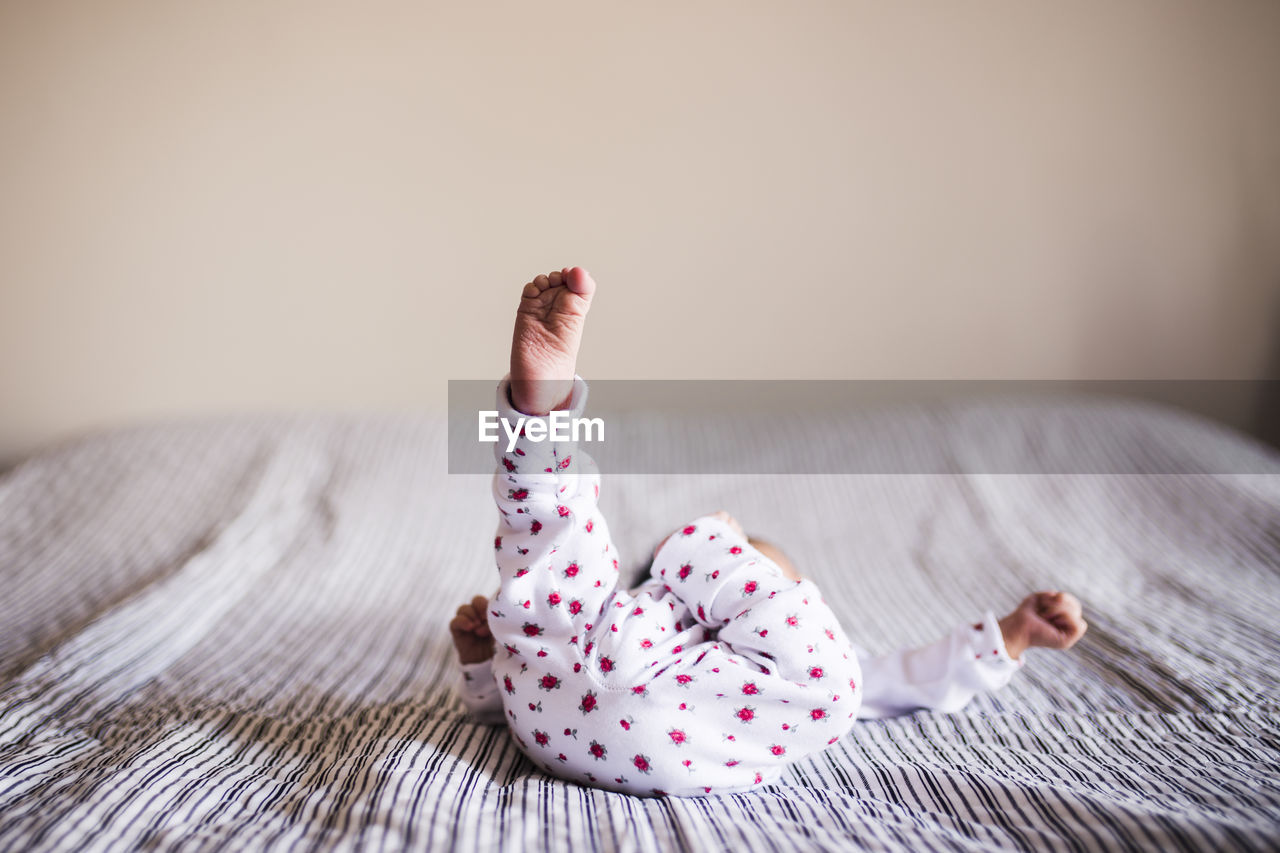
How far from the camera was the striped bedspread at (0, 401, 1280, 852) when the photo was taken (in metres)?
0.68

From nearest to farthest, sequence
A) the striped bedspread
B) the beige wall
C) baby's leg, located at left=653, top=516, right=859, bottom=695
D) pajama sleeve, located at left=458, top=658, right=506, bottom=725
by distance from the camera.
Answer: the striped bedspread, baby's leg, located at left=653, top=516, right=859, bottom=695, pajama sleeve, located at left=458, top=658, right=506, bottom=725, the beige wall

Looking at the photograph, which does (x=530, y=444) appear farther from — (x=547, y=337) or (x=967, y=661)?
(x=967, y=661)

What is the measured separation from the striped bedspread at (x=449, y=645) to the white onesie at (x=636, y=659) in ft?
0.14

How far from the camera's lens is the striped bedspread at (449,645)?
2.24 feet

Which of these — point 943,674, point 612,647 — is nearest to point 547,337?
point 612,647

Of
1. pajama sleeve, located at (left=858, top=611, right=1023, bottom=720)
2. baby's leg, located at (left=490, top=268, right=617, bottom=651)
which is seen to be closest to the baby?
baby's leg, located at (left=490, top=268, right=617, bottom=651)

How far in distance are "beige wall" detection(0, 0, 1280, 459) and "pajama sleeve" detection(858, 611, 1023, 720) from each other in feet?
3.79

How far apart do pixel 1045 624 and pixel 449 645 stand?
813 mm

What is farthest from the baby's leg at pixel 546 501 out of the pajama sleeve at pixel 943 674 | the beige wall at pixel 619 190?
the beige wall at pixel 619 190

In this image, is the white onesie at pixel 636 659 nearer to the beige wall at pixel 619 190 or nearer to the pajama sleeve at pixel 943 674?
the pajama sleeve at pixel 943 674

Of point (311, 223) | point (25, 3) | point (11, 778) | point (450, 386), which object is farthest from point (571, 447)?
point (25, 3)

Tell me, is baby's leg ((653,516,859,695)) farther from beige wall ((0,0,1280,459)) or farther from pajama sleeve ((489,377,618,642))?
beige wall ((0,0,1280,459))

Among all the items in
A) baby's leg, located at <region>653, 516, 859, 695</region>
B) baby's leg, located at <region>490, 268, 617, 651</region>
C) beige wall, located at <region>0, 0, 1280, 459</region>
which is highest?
beige wall, located at <region>0, 0, 1280, 459</region>

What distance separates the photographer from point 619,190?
2.02 meters
